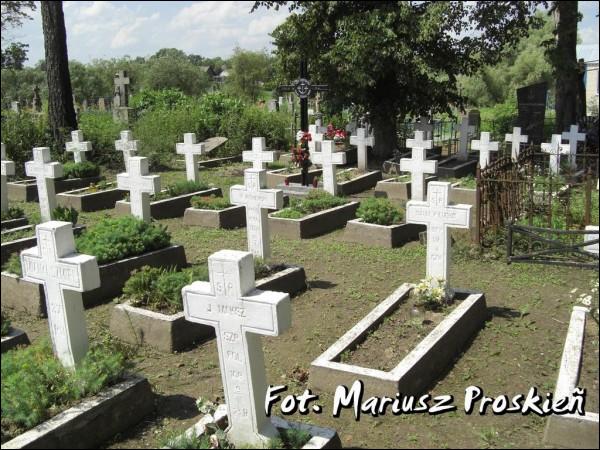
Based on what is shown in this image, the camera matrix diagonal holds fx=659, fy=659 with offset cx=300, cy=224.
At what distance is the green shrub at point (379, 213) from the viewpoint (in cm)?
1023

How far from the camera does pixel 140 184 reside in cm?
941

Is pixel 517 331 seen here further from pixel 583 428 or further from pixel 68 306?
pixel 68 306

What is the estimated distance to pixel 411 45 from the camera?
54.7ft

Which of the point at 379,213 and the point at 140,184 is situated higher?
the point at 140,184

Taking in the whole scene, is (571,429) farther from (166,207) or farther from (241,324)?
(166,207)

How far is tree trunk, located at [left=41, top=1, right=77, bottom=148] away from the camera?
57.9 feet

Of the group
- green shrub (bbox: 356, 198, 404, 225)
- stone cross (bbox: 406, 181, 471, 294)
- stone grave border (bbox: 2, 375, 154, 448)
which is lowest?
stone grave border (bbox: 2, 375, 154, 448)

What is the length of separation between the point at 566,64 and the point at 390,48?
5.20 meters

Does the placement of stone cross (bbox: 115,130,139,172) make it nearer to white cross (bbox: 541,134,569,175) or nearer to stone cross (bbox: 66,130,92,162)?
stone cross (bbox: 66,130,92,162)

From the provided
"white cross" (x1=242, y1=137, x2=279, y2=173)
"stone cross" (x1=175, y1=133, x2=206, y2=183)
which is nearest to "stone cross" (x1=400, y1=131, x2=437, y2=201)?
"white cross" (x1=242, y1=137, x2=279, y2=173)

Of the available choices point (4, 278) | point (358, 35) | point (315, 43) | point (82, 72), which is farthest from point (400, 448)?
point (82, 72)

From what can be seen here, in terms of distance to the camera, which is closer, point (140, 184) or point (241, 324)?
point (241, 324)

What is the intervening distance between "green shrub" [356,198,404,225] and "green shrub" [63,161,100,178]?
7.55 metres

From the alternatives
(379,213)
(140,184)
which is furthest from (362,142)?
(140,184)
